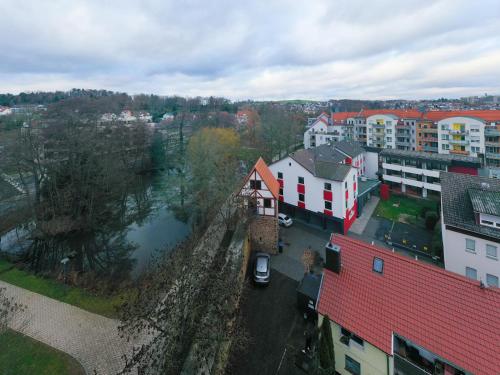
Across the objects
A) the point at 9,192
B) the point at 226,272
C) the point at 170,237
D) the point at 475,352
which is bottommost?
the point at 170,237

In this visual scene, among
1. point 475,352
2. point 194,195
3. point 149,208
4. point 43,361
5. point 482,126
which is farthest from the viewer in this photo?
point 482,126

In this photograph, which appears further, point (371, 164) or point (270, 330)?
point (371, 164)

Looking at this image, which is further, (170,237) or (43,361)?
(170,237)

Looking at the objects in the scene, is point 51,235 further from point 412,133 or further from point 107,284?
point 412,133

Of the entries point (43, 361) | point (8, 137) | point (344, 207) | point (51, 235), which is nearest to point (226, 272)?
point (43, 361)

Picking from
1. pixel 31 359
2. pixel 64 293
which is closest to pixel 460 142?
pixel 64 293

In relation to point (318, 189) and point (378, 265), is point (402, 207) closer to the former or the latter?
point (318, 189)

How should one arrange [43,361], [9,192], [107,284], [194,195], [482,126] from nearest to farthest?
[43,361] < [107,284] < [9,192] < [194,195] < [482,126]

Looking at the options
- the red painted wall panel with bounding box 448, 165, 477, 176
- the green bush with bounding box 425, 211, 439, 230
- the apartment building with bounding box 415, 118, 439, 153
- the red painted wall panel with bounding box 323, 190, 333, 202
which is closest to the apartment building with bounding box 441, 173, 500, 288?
the green bush with bounding box 425, 211, 439, 230
